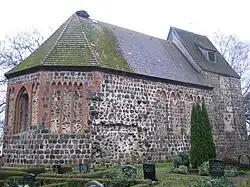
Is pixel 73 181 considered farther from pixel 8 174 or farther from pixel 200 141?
pixel 200 141

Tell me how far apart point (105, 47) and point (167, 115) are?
6.49 meters

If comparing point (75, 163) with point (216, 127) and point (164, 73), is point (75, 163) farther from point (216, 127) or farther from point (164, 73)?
point (216, 127)

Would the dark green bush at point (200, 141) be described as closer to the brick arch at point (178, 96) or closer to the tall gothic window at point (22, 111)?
the brick arch at point (178, 96)

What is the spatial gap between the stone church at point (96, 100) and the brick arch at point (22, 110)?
0.20ft

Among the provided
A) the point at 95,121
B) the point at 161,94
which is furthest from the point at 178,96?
the point at 95,121

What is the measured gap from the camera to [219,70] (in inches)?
1104

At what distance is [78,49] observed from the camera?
63.2 ft

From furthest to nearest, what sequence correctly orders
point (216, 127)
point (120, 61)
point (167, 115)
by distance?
point (216, 127)
point (167, 115)
point (120, 61)

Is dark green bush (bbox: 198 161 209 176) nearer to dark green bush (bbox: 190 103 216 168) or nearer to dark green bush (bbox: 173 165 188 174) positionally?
dark green bush (bbox: 173 165 188 174)

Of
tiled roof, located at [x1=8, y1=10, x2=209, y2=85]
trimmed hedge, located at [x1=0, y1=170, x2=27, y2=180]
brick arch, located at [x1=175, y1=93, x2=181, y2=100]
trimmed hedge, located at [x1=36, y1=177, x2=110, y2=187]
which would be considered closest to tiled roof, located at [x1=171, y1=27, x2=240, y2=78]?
tiled roof, located at [x1=8, y1=10, x2=209, y2=85]

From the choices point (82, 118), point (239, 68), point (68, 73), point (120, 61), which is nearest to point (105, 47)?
point (120, 61)

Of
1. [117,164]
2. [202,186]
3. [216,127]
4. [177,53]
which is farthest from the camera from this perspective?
[177,53]

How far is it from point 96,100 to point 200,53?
14.5 m

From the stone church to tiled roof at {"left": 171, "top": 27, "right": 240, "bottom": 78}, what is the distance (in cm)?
306
